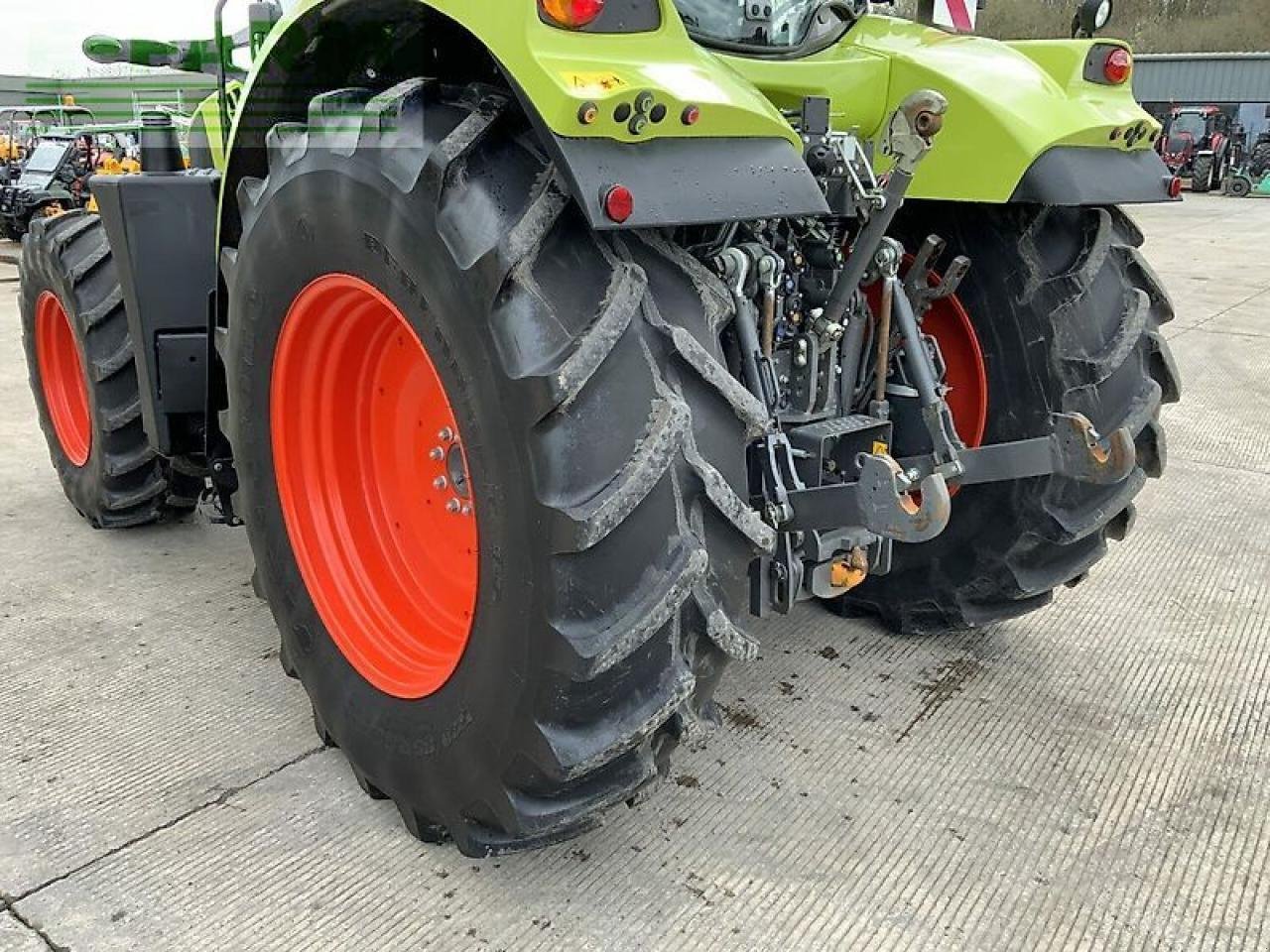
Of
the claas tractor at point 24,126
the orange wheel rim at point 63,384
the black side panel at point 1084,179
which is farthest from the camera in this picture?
the claas tractor at point 24,126

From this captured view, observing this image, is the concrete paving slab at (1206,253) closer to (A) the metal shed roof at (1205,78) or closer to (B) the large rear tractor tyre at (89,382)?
(B) the large rear tractor tyre at (89,382)

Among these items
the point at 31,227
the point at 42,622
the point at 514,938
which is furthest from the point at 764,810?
the point at 31,227

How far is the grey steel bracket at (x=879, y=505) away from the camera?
75.7 inches

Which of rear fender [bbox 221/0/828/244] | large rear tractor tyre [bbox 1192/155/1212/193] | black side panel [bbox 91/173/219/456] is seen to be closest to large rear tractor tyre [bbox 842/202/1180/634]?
rear fender [bbox 221/0/828/244]

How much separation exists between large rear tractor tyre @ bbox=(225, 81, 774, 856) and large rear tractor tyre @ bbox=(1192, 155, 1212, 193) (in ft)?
82.1

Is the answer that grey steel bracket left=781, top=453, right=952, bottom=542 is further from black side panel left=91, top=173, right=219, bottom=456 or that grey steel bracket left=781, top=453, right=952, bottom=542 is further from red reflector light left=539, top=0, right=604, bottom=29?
black side panel left=91, top=173, right=219, bottom=456

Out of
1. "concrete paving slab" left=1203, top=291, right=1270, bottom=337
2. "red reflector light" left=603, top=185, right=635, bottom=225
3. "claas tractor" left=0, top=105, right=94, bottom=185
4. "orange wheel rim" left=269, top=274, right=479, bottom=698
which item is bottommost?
"claas tractor" left=0, top=105, right=94, bottom=185

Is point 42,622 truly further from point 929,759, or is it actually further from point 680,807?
point 929,759

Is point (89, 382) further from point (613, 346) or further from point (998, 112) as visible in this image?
point (998, 112)

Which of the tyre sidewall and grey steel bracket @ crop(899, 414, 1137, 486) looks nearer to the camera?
grey steel bracket @ crop(899, 414, 1137, 486)

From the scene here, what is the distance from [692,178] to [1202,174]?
25284 millimetres

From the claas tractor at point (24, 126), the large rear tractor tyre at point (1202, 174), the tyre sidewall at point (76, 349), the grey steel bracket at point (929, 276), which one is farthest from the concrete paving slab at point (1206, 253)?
the claas tractor at point (24, 126)

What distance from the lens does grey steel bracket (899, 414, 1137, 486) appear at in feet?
6.94

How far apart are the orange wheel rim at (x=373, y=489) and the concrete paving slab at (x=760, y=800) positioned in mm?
380
